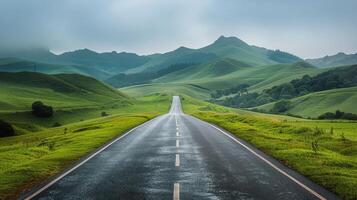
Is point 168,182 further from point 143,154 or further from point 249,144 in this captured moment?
point 249,144

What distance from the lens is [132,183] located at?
14367 millimetres

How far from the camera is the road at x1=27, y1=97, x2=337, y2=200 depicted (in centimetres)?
1273

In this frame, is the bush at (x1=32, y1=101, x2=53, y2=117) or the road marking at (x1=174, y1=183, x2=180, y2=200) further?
the bush at (x1=32, y1=101, x2=53, y2=117)

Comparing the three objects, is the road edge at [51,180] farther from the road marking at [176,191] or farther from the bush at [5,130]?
the bush at [5,130]

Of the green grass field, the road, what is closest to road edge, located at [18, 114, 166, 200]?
the road

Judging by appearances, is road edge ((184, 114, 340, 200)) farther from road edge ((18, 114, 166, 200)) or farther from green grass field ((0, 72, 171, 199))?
green grass field ((0, 72, 171, 199))

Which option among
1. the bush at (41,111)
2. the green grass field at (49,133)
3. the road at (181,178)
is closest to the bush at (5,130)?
the green grass field at (49,133)

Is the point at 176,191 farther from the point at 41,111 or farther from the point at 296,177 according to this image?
the point at 41,111

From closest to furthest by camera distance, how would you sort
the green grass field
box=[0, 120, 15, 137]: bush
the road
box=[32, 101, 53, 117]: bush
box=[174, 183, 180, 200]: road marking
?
box=[174, 183, 180, 200]: road marking → the road → the green grass field → box=[0, 120, 15, 137]: bush → box=[32, 101, 53, 117]: bush

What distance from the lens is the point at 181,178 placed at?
15172 millimetres

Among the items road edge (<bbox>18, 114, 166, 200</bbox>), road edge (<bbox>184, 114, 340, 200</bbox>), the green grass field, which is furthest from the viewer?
the green grass field

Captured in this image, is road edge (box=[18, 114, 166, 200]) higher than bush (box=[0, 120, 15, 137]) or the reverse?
higher

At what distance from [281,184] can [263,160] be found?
19.0 ft

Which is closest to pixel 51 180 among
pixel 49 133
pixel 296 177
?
pixel 296 177
